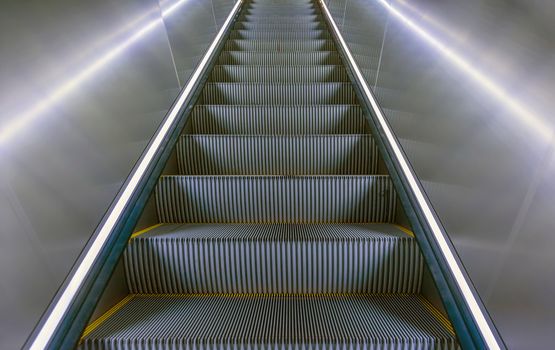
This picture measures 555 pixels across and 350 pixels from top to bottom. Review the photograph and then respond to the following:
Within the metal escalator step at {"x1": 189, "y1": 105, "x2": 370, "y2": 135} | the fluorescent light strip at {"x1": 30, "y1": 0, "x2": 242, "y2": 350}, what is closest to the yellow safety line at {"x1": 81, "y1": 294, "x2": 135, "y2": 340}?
the fluorescent light strip at {"x1": 30, "y1": 0, "x2": 242, "y2": 350}

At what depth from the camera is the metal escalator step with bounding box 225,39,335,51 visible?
14.2 ft

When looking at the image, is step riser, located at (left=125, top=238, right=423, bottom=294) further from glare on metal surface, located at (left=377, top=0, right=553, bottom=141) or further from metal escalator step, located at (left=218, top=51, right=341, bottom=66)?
metal escalator step, located at (left=218, top=51, right=341, bottom=66)

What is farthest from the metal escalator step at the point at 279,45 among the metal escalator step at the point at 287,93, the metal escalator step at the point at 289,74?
the metal escalator step at the point at 287,93

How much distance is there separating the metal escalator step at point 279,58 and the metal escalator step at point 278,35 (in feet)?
2.08

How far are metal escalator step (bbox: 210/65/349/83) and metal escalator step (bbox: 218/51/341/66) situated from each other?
35cm

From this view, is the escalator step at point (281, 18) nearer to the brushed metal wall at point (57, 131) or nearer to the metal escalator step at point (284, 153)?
the metal escalator step at point (284, 153)

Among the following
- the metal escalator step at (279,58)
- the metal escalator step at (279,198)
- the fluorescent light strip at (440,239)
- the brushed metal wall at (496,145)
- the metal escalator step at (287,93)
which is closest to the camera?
the brushed metal wall at (496,145)

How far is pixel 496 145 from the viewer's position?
1.22m

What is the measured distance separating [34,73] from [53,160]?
0.27 meters

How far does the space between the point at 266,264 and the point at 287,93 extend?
181cm

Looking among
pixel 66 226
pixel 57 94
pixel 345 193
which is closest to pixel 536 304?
pixel 345 193

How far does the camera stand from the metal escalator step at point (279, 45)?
170 inches

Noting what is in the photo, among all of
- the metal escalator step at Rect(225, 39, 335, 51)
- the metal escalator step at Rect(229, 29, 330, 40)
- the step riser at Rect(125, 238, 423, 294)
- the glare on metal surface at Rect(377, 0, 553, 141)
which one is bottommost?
the step riser at Rect(125, 238, 423, 294)

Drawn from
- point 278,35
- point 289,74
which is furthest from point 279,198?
point 278,35
